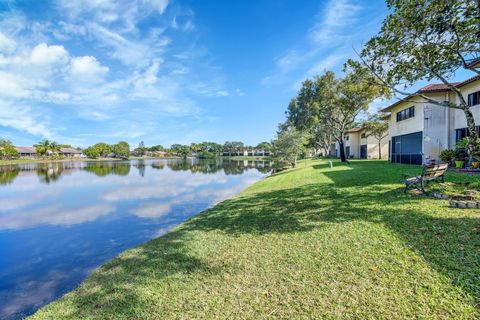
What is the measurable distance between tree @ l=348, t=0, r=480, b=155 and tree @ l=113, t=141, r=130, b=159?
113959mm

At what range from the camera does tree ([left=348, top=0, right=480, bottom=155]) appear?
7617 millimetres

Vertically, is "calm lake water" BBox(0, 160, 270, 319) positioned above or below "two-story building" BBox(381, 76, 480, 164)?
below

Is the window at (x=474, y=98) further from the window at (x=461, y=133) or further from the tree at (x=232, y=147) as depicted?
the tree at (x=232, y=147)

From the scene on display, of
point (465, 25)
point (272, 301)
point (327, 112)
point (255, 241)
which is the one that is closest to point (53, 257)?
point (255, 241)

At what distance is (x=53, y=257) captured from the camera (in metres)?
7.37

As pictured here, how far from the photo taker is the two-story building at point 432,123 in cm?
1507

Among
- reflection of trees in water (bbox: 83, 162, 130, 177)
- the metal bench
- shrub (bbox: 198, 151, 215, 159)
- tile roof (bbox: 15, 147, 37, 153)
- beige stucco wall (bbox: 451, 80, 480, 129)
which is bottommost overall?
reflection of trees in water (bbox: 83, 162, 130, 177)

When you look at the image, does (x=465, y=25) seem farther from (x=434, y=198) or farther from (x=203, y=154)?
(x=203, y=154)

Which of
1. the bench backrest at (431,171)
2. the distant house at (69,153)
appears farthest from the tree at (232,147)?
the bench backrest at (431,171)

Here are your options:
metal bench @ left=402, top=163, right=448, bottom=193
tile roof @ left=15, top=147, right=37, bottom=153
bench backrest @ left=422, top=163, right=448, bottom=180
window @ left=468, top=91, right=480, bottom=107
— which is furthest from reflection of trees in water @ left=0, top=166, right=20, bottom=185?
tile roof @ left=15, top=147, right=37, bottom=153

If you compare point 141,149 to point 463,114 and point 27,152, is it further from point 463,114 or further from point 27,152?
point 463,114

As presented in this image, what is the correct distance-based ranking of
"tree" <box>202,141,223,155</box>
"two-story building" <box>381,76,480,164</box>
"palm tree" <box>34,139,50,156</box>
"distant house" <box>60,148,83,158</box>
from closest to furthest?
1. "two-story building" <box>381,76,480,164</box>
2. "palm tree" <box>34,139,50,156</box>
3. "distant house" <box>60,148,83,158</box>
4. "tree" <box>202,141,223,155</box>

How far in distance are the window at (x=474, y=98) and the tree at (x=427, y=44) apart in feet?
25.1

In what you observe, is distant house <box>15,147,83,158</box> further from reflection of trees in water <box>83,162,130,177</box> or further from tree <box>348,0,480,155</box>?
tree <box>348,0,480,155</box>
